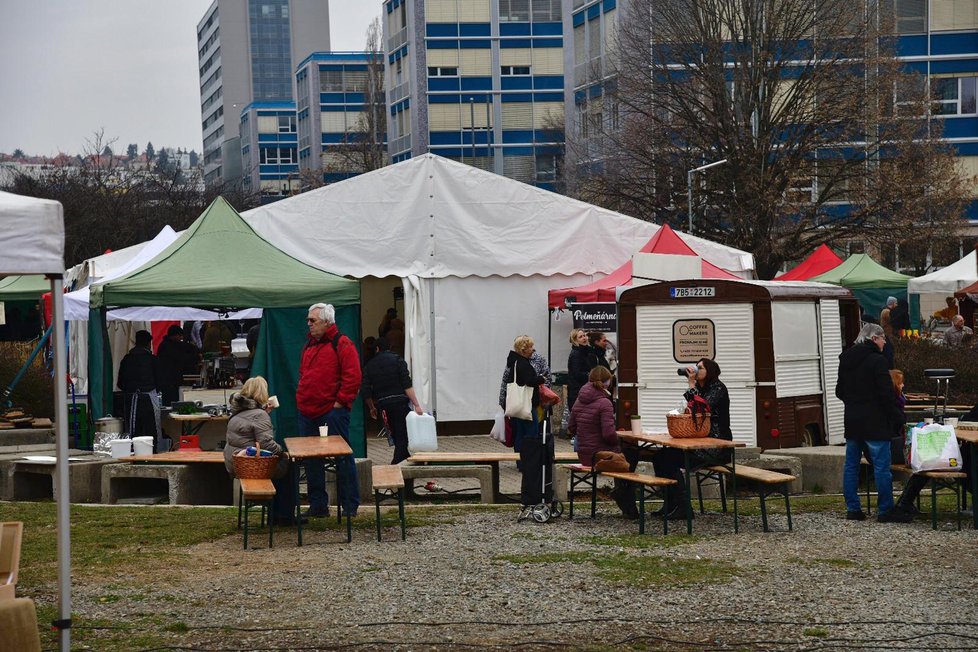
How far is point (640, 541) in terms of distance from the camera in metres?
11.1

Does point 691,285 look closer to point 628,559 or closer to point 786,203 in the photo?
point 628,559

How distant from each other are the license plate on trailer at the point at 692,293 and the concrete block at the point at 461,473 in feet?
11.4

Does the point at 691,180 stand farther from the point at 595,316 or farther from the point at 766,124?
the point at 595,316

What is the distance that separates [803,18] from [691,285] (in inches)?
872

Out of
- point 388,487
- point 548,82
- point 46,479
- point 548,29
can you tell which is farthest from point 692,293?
point 548,29

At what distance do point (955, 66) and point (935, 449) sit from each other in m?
49.8

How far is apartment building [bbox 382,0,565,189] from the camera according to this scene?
8125cm

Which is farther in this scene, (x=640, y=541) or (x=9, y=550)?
(x=640, y=541)

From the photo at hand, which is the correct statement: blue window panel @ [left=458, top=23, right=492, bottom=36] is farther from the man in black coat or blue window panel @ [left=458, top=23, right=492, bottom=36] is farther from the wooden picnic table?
the man in black coat

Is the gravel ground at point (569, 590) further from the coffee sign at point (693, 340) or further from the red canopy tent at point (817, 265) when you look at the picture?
the red canopy tent at point (817, 265)

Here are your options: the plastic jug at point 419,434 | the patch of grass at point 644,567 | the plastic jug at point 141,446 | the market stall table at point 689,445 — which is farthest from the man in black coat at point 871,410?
the plastic jug at point 141,446

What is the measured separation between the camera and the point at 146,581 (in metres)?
9.55

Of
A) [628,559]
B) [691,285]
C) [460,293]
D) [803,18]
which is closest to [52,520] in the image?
[628,559]

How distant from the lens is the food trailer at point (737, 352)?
16312 mm
